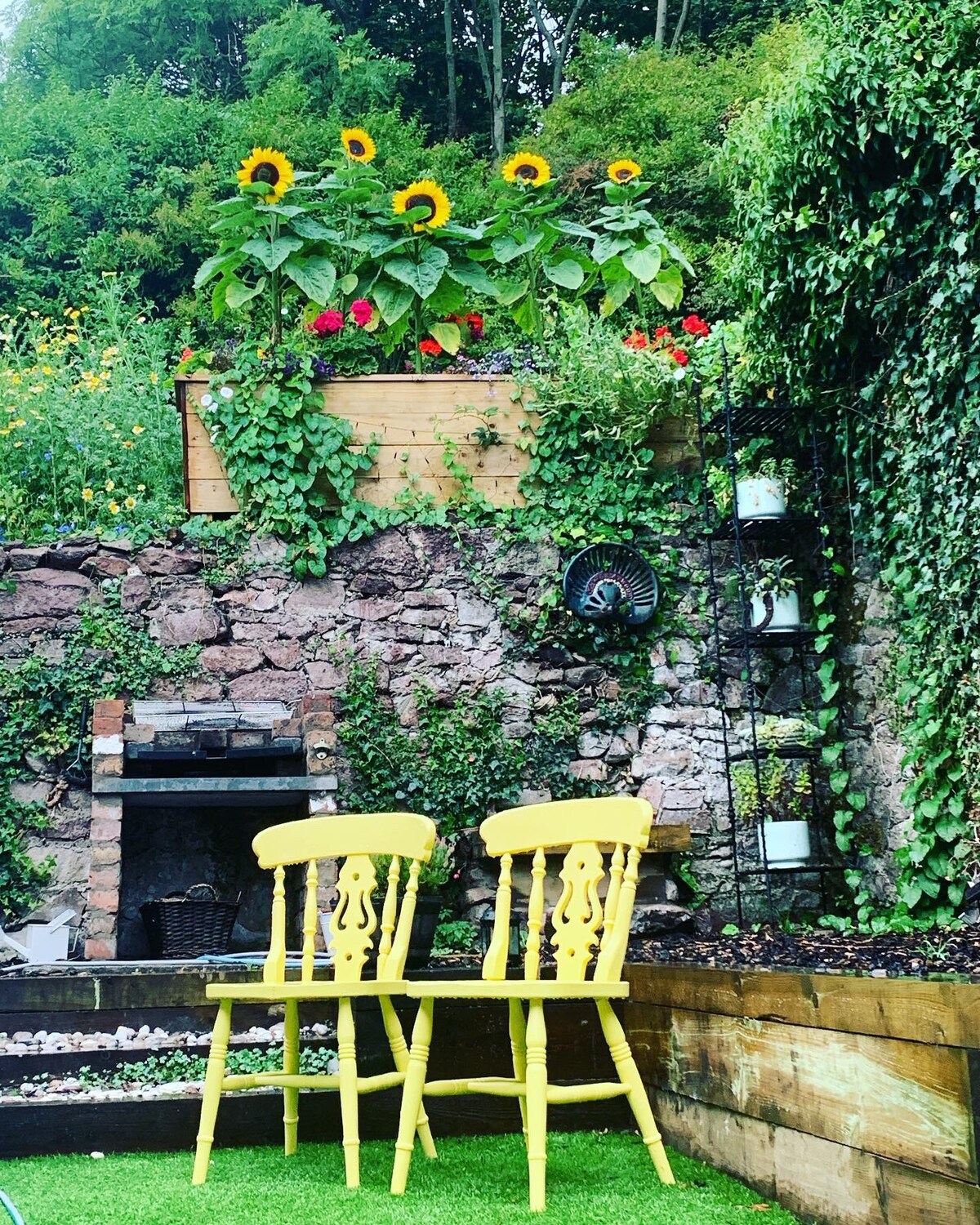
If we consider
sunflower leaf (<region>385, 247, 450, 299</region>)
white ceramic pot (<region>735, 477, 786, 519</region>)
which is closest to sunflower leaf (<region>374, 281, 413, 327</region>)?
sunflower leaf (<region>385, 247, 450, 299</region>)

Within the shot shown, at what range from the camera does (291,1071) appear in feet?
9.73

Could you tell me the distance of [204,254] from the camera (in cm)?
1066

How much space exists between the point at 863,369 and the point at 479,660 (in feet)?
6.66

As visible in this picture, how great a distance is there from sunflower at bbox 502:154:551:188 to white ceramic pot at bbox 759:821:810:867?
3214 millimetres

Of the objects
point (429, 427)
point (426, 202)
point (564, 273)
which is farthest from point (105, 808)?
point (564, 273)

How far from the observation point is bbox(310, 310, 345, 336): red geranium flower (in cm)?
580

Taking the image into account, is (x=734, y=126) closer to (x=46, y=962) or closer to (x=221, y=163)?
(x=46, y=962)

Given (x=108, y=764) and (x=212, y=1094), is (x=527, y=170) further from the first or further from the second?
(x=212, y=1094)

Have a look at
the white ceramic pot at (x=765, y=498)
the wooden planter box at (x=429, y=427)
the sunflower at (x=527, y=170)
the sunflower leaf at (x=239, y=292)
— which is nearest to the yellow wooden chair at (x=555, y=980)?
the white ceramic pot at (x=765, y=498)

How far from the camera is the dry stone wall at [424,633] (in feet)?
17.5

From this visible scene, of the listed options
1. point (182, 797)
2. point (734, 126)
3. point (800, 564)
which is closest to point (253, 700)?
point (182, 797)

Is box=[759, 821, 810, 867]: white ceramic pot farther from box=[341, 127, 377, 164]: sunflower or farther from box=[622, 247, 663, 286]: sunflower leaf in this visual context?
box=[341, 127, 377, 164]: sunflower

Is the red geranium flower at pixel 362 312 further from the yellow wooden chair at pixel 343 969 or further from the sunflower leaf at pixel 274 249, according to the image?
the yellow wooden chair at pixel 343 969

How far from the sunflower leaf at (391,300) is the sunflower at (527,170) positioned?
741 millimetres
